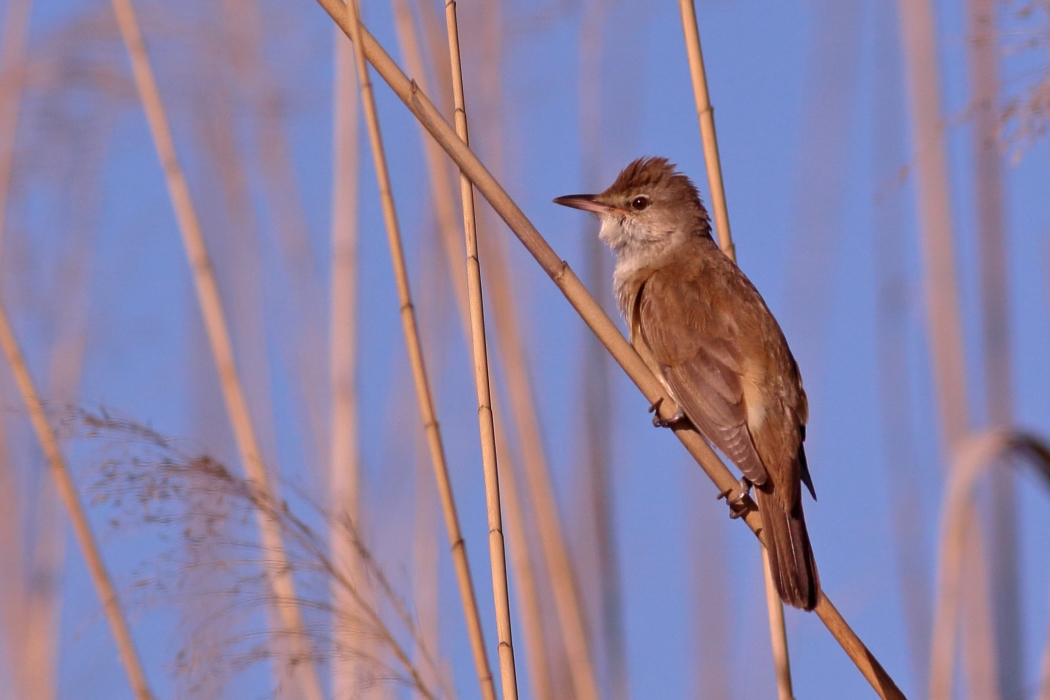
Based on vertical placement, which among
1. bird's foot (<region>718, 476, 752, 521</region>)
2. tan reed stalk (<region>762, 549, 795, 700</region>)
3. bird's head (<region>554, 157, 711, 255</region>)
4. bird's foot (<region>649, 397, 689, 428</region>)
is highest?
bird's head (<region>554, 157, 711, 255</region>)

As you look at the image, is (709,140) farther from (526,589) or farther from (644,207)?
(526,589)

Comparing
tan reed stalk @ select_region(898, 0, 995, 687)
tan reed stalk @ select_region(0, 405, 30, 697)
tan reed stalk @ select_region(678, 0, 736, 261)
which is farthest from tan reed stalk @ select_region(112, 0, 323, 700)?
tan reed stalk @ select_region(898, 0, 995, 687)

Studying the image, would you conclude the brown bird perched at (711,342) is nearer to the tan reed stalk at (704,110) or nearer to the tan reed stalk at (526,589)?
the tan reed stalk at (704,110)

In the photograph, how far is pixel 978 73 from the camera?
271 centimetres

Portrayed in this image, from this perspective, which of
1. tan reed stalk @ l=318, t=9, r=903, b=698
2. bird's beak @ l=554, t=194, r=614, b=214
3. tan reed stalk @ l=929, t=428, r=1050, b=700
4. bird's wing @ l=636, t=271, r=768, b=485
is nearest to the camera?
tan reed stalk @ l=929, t=428, r=1050, b=700

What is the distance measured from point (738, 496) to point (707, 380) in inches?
18.1

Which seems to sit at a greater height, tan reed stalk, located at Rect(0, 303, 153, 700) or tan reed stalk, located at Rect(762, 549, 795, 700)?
tan reed stalk, located at Rect(0, 303, 153, 700)

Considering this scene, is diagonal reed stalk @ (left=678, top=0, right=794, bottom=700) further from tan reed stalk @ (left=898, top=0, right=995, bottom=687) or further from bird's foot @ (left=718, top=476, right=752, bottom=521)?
tan reed stalk @ (left=898, top=0, right=995, bottom=687)

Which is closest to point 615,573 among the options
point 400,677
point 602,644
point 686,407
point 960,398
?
point 602,644

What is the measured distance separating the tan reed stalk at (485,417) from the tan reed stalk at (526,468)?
83 centimetres

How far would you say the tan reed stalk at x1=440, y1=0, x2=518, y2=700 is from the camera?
76.2 inches

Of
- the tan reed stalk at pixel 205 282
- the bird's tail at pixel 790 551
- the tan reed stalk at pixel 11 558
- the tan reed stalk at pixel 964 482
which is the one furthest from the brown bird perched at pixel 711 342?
the tan reed stalk at pixel 11 558

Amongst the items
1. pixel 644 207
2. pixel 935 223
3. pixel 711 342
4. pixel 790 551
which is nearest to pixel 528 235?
pixel 790 551

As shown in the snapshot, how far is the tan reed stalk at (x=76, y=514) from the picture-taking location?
241 cm
